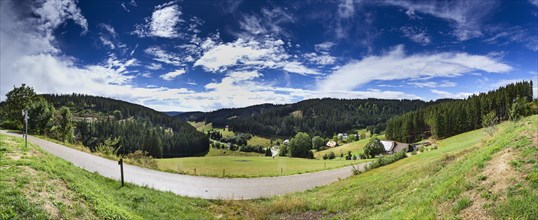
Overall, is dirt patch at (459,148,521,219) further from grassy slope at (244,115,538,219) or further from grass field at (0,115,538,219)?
grassy slope at (244,115,538,219)

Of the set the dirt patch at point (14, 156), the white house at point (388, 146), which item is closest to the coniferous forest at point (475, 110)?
the white house at point (388, 146)

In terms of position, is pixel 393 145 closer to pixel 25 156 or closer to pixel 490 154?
pixel 490 154

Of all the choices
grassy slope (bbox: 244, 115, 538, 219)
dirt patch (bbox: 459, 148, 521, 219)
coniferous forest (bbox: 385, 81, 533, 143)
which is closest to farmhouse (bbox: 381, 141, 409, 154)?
coniferous forest (bbox: 385, 81, 533, 143)

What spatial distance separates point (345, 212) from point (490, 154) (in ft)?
26.1

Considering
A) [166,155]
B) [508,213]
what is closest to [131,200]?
[508,213]

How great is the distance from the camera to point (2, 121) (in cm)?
6338

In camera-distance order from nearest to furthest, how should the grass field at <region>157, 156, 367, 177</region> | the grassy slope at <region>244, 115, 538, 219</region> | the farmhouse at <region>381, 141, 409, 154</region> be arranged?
the grassy slope at <region>244, 115, 538, 219</region> < the grass field at <region>157, 156, 367, 177</region> < the farmhouse at <region>381, 141, 409, 154</region>

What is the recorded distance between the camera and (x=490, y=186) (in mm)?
11508

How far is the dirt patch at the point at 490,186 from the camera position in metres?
10.4

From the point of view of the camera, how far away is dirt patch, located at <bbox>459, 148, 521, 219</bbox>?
10.4m

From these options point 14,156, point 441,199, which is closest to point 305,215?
point 441,199

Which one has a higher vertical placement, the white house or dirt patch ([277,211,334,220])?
dirt patch ([277,211,334,220])

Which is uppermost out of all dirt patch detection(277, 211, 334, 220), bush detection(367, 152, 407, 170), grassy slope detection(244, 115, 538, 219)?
grassy slope detection(244, 115, 538, 219)

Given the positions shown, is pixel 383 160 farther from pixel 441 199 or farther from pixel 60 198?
pixel 60 198
